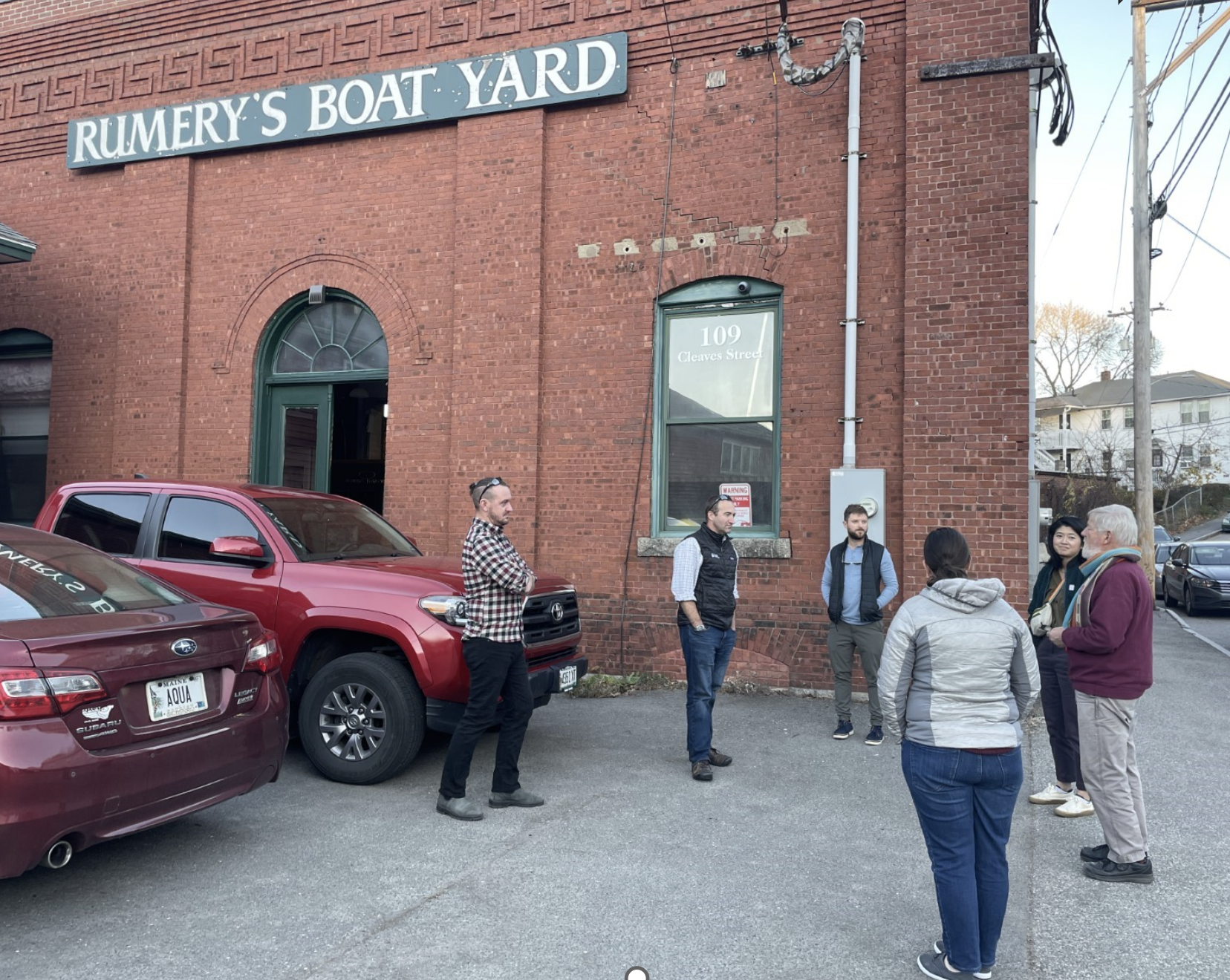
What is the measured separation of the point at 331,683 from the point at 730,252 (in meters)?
5.73

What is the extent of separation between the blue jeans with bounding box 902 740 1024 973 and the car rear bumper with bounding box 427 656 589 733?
2.64 metres

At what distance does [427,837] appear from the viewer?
15.8 ft

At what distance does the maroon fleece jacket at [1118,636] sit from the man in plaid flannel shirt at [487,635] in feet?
9.18

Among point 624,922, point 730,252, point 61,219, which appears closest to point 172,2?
point 61,219

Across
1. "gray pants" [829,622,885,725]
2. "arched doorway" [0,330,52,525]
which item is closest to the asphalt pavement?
"gray pants" [829,622,885,725]

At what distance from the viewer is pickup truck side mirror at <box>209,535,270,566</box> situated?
19.3 feet

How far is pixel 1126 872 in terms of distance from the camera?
174 inches

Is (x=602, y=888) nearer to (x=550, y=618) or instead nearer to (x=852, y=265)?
(x=550, y=618)

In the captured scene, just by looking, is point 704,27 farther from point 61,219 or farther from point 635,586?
point 61,219

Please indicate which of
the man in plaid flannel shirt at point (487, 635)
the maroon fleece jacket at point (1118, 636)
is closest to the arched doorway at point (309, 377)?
the man in plaid flannel shirt at point (487, 635)

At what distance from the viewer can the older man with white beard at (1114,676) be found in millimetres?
4344

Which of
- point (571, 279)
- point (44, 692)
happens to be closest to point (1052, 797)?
point (44, 692)

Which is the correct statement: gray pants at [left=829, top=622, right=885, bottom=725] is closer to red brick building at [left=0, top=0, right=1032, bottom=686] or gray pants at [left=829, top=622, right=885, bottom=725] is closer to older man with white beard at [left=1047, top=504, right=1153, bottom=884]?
red brick building at [left=0, top=0, right=1032, bottom=686]

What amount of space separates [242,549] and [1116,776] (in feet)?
16.7
